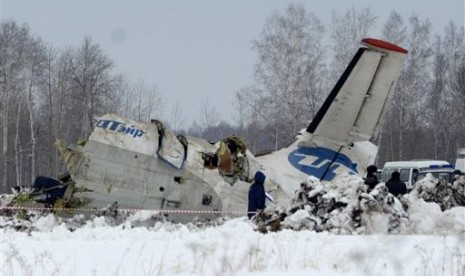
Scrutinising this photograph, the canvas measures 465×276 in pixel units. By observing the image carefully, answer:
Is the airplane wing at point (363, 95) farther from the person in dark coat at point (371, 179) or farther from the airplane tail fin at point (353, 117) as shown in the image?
the person in dark coat at point (371, 179)

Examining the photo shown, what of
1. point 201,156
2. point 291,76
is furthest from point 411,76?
point 201,156

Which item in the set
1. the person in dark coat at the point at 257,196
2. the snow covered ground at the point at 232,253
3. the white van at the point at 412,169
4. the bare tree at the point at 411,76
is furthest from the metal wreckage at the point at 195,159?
the bare tree at the point at 411,76

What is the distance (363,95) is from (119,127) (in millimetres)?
5238

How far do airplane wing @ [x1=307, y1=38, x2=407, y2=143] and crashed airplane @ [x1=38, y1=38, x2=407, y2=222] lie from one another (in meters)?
0.02

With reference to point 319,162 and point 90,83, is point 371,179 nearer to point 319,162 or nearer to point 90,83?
point 319,162

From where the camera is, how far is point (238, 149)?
15.2 metres

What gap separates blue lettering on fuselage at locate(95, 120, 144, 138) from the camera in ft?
47.1

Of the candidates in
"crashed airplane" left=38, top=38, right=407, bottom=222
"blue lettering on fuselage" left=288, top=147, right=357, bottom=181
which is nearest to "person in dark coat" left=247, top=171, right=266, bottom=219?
"crashed airplane" left=38, top=38, right=407, bottom=222

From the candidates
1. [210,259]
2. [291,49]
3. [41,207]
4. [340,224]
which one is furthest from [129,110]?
[210,259]

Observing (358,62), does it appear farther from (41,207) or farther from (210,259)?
(210,259)

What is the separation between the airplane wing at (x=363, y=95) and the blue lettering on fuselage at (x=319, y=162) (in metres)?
0.42

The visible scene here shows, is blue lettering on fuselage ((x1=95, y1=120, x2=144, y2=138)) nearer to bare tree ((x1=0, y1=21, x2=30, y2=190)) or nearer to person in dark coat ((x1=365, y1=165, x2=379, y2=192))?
person in dark coat ((x1=365, y1=165, x2=379, y2=192))

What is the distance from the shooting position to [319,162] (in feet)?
51.8

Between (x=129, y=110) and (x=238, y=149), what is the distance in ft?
132
